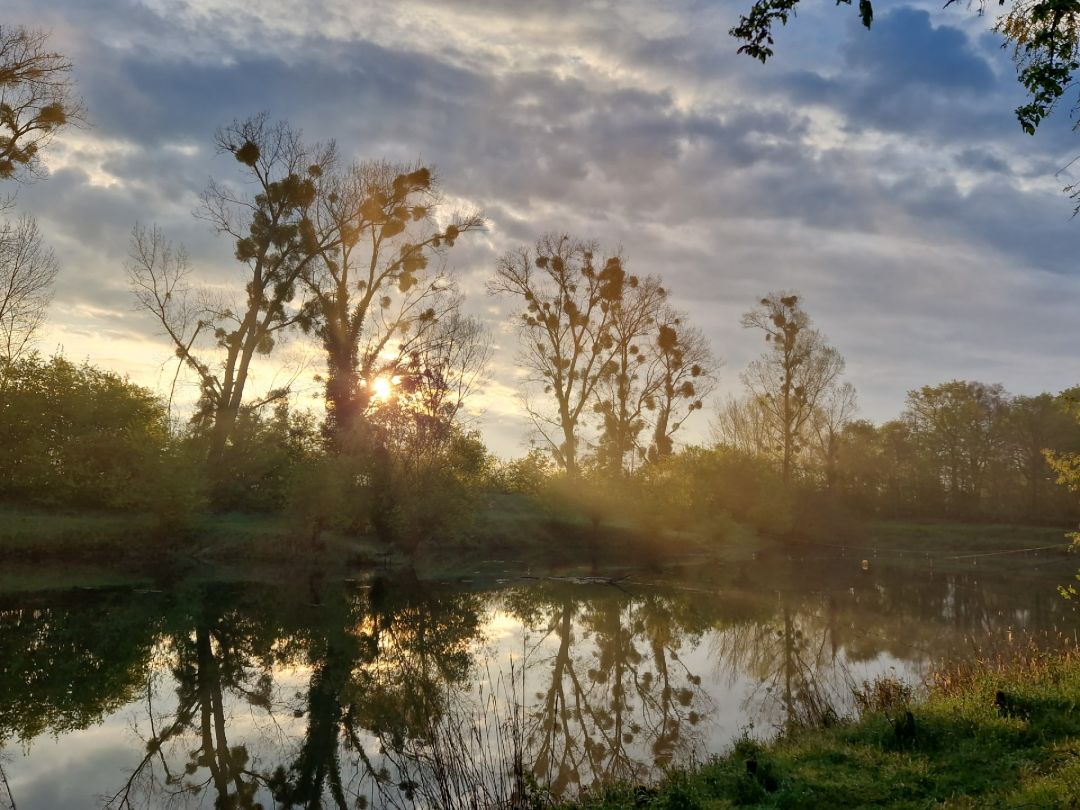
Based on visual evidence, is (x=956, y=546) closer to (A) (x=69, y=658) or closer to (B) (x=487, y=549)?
(B) (x=487, y=549)

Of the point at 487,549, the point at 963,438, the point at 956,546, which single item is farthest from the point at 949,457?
the point at 487,549

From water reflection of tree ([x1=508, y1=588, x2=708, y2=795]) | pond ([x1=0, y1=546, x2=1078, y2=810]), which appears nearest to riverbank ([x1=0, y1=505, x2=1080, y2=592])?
pond ([x1=0, y1=546, x2=1078, y2=810])

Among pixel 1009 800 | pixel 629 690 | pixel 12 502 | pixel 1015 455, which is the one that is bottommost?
pixel 629 690

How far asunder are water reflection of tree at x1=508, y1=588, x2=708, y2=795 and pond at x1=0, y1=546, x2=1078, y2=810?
0.07 meters

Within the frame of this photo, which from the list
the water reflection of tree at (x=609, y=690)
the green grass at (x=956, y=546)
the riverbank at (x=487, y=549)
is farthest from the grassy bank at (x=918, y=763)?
the green grass at (x=956, y=546)

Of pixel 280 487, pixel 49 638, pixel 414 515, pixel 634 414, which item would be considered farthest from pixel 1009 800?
pixel 634 414

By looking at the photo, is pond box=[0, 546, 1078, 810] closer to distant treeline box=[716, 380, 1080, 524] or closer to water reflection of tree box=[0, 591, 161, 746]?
water reflection of tree box=[0, 591, 161, 746]

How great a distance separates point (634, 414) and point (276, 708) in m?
39.0

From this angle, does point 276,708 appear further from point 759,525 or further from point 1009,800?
point 759,525

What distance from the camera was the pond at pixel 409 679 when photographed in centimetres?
928

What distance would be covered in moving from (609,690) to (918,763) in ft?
24.4

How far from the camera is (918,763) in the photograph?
25.5 feet

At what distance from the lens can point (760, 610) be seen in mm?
24266

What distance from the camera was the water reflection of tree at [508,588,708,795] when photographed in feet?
33.9
